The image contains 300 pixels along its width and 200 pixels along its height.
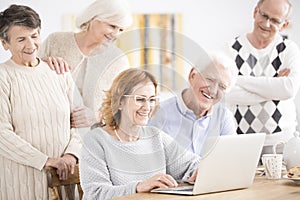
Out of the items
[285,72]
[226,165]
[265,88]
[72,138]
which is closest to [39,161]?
[72,138]

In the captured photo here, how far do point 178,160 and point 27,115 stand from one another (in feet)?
2.74

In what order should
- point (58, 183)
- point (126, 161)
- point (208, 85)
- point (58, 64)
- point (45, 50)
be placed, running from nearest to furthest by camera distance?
point (126, 161)
point (58, 183)
point (208, 85)
point (58, 64)
point (45, 50)

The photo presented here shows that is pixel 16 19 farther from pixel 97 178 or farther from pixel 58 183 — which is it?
pixel 97 178

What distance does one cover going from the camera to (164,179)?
2.03 m

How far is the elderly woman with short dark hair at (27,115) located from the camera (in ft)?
8.90

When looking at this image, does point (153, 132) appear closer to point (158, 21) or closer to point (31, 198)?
point (31, 198)

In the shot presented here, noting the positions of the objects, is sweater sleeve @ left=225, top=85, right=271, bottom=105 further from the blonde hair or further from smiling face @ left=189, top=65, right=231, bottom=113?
the blonde hair

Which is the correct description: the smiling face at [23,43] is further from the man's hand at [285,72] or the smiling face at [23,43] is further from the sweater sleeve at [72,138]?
the man's hand at [285,72]

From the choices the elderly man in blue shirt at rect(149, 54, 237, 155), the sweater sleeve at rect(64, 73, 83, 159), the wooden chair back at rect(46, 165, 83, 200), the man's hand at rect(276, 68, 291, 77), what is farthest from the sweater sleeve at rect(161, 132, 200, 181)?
the man's hand at rect(276, 68, 291, 77)

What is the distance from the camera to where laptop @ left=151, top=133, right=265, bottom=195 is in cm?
195

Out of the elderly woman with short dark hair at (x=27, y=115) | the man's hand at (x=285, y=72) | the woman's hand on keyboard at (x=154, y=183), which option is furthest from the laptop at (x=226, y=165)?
the man's hand at (x=285, y=72)

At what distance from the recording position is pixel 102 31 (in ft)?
9.53

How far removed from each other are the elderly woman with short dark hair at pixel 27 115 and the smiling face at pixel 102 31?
274 mm

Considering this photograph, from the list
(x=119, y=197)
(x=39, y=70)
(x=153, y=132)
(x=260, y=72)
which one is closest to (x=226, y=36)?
(x=260, y=72)
